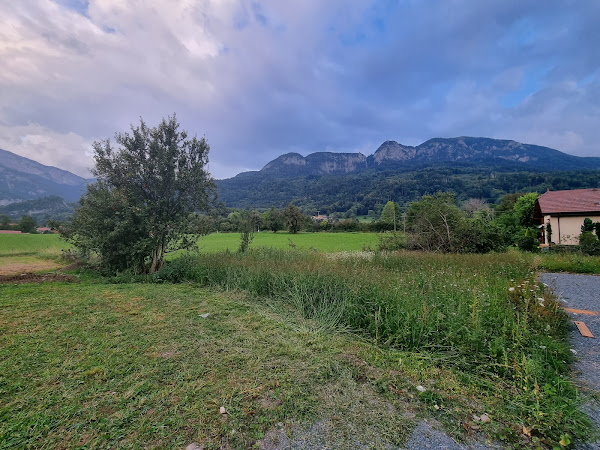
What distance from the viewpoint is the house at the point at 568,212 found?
17220 millimetres

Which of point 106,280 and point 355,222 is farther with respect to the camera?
point 355,222

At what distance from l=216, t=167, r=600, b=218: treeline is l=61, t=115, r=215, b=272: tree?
53469 millimetres

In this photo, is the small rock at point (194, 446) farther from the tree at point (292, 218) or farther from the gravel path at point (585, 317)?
the tree at point (292, 218)

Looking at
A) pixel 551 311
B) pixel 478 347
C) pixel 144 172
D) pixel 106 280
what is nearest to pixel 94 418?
pixel 478 347

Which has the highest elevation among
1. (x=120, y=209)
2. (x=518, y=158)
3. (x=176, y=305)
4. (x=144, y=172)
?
(x=518, y=158)

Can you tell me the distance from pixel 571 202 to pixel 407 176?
8478 cm

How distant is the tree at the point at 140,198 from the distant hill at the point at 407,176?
24.9 ft

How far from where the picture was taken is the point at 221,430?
2.03m

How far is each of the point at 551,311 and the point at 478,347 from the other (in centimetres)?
189

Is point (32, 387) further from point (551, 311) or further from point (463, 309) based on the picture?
point (551, 311)

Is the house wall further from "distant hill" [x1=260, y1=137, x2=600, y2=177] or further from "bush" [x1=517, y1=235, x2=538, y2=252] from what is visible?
"distant hill" [x1=260, y1=137, x2=600, y2=177]

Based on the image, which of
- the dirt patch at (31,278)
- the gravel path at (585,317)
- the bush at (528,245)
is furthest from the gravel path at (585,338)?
the dirt patch at (31,278)

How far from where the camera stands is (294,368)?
2.95 m

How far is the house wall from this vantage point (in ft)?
56.4
